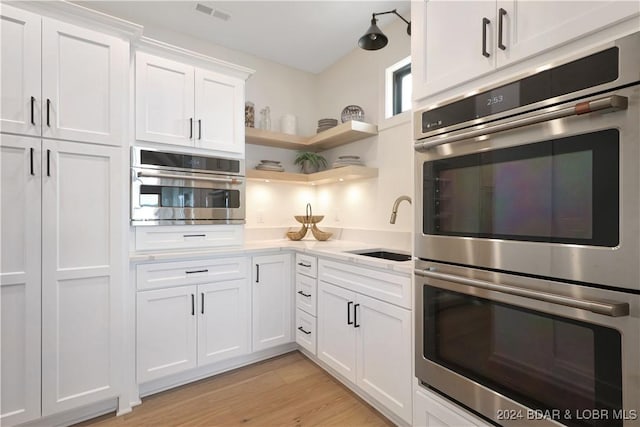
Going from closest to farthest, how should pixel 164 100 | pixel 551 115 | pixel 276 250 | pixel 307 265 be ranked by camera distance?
pixel 551 115
pixel 164 100
pixel 307 265
pixel 276 250

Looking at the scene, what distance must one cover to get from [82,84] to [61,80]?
96 mm

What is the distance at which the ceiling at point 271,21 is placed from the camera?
2.49m

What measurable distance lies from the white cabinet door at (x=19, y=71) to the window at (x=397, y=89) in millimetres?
2403

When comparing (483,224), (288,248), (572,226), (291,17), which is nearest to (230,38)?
(291,17)

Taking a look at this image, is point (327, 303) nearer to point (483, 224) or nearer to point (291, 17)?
point (483, 224)

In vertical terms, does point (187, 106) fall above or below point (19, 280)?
above

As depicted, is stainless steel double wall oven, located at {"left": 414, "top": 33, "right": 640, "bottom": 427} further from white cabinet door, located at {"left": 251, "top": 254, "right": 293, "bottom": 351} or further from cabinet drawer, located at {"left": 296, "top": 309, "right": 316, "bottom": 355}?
white cabinet door, located at {"left": 251, "top": 254, "right": 293, "bottom": 351}

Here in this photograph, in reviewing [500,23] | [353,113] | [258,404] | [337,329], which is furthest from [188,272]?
[500,23]

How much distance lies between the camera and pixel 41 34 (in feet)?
5.71

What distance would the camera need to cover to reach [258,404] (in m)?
2.04

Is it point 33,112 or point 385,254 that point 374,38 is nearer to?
point 385,254

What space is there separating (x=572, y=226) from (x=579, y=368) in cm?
45

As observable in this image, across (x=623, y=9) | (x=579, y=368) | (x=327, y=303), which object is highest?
(x=623, y=9)

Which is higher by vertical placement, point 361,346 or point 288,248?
point 288,248
